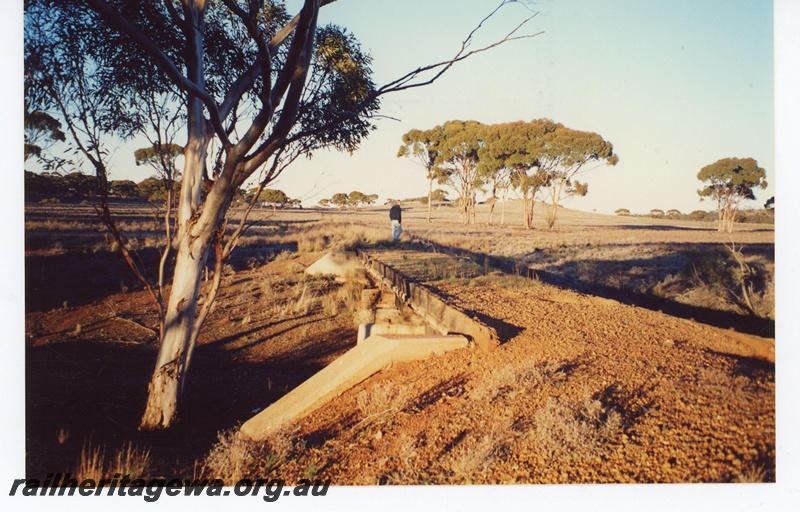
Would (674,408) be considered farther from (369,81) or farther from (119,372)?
(119,372)

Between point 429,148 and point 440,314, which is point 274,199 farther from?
point 429,148

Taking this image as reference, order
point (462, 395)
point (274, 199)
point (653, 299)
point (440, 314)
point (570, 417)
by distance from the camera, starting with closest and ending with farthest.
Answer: point (570, 417) → point (462, 395) → point (440, 314) → point (274, 199) → point (653, 299)

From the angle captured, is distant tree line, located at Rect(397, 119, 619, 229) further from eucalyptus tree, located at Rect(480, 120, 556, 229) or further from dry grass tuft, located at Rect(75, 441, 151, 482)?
dry grass tuft, located at Rect(75, 441, 151, 482)

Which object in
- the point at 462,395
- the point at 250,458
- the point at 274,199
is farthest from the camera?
the point at 274,199

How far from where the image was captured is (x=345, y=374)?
410cm

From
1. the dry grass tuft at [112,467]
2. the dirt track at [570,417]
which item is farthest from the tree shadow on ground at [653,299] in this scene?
the dry grass tuft at [112,467]

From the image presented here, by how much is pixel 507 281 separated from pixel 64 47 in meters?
6.92

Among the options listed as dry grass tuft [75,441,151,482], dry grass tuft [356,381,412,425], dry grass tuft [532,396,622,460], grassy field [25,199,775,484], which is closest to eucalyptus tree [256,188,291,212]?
grassy field [25,199,775,484]

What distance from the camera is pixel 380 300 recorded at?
9016 mm

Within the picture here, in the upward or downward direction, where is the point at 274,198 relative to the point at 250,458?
upward

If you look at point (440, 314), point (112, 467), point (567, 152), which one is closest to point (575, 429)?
point (440, 314)

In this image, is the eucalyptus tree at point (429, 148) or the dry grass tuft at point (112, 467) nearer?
the dry grass tuft at point (112, 467)

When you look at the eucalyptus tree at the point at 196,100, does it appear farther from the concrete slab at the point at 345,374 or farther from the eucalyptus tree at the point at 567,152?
the eucalyptus tree at the point at 567,152

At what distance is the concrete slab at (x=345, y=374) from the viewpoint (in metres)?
3.91
